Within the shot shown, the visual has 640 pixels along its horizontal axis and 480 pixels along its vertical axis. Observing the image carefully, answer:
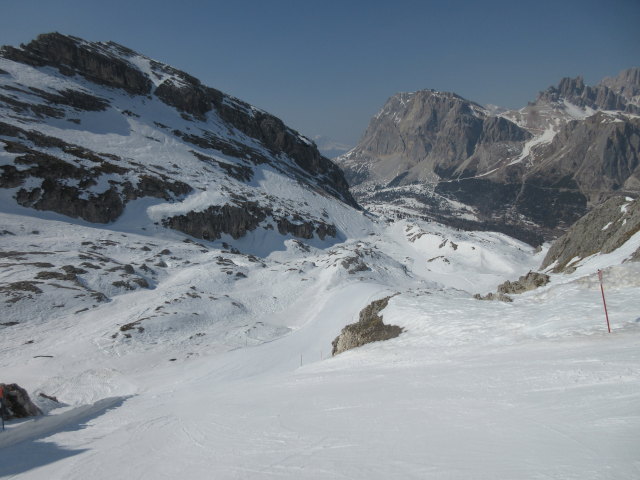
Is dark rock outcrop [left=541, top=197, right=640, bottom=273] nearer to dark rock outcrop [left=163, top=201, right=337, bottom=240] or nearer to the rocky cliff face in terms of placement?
dark rock outcrop [left=163, top=201, right=337, bottom=240]

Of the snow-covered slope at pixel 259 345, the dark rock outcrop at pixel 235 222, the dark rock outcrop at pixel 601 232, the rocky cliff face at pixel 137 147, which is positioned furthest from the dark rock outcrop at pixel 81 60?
the dark rock outcrop at pixel 601 232

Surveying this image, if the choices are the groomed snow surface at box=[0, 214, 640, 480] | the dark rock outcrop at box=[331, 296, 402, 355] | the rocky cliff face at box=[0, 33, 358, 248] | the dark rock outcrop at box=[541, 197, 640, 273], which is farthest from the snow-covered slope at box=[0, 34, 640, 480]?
the dark rock outcrop at box=[541, 197, 640, 273]

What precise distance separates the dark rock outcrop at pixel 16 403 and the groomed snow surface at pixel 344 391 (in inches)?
36.9

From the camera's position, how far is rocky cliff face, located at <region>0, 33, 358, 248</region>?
61.6m

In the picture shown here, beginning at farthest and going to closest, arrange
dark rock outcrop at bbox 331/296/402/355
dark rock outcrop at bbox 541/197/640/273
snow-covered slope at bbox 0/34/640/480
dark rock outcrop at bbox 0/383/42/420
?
dark rock outcrop at bbox 541/197/640/273
dark rock outcrop at bbox 331/296/402/355
dark rock outcrop at bbox 0/383/42/420
snow-covered slope at bbox 0/34/640/480

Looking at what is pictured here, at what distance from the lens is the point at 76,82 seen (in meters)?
105

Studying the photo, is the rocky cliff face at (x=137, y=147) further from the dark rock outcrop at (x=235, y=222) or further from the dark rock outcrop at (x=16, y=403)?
the dark rock outcrop at (x=16, y=403)

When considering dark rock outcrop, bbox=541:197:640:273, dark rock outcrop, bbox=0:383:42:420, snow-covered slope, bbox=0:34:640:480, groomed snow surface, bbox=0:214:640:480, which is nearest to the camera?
groomed snow surface, bbox=0:214:640:480

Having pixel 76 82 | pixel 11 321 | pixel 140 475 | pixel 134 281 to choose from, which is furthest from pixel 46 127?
pixel 140 475

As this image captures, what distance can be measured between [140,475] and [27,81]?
402ft

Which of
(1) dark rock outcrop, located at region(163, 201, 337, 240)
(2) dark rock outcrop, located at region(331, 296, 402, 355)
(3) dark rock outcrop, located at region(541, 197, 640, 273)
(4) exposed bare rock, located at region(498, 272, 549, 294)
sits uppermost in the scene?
(1) dark rock outcrop, located at region(163, 201, 337, 240)

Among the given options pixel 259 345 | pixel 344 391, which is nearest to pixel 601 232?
pixel 344 391

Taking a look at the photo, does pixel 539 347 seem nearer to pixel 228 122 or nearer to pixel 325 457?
pixel 325 457

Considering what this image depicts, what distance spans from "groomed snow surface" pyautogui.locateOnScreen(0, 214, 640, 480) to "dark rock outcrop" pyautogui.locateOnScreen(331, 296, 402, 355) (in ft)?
2.77
